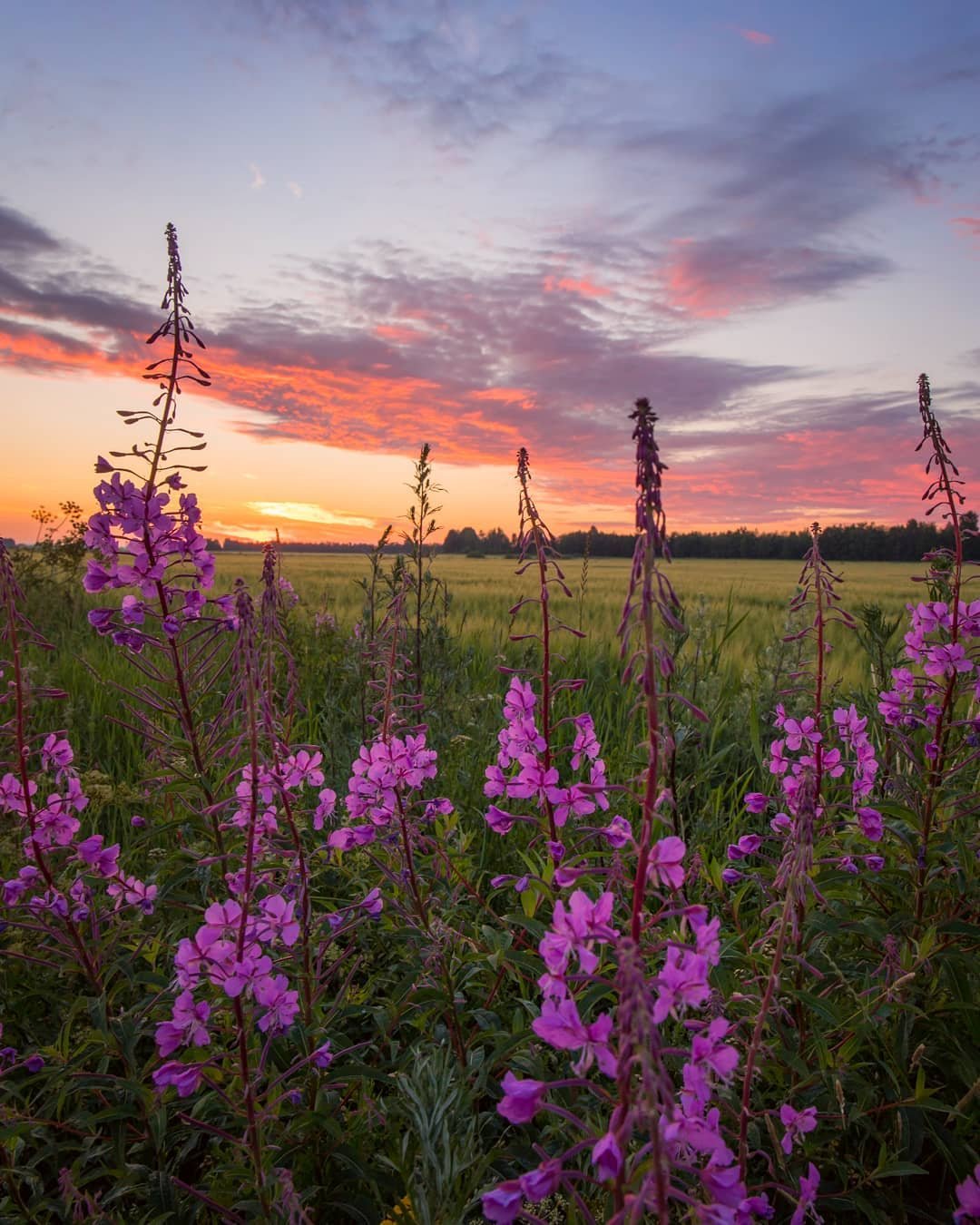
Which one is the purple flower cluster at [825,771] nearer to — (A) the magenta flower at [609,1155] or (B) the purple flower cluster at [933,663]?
(B) the purple flower cluster at [933,663]

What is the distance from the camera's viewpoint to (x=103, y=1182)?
2.27 meters

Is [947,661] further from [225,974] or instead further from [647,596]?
[225,974]

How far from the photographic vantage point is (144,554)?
96.2 inches

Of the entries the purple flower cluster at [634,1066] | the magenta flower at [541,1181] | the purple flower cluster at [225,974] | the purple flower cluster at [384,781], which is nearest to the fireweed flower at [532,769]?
the purple flower cluster at [384,781]

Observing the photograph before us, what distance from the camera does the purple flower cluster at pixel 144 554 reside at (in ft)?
7.93

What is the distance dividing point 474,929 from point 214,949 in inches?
45.7

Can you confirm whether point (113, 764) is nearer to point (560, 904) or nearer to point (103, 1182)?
point (103, 1182)

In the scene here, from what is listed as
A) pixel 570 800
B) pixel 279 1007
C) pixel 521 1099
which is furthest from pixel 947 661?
pixel 279 1007

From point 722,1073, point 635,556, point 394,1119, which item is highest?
point 635,556

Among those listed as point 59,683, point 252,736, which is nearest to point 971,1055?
point 252,736

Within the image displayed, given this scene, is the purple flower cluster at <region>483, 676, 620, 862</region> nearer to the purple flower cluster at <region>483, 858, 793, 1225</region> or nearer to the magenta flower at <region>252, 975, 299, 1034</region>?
the magenta flower at <region>252, 975, 299, 1034</region>

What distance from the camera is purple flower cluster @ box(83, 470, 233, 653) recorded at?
7.93 ft

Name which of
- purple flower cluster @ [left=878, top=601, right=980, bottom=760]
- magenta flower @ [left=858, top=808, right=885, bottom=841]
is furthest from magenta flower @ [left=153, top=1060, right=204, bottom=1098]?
purple flower cluster @ [left=878, top=601, right=980, bottom=760]

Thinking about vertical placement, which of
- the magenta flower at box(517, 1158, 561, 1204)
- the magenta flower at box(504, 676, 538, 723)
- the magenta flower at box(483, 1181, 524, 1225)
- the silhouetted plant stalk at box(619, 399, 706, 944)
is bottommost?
the magenta flower at box(483, 1181, 524, 1225)
